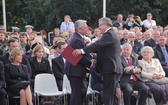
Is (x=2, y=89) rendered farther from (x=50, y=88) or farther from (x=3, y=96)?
(x=50, y=88)

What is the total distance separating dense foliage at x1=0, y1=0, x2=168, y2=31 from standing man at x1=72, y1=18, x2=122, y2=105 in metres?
13.8

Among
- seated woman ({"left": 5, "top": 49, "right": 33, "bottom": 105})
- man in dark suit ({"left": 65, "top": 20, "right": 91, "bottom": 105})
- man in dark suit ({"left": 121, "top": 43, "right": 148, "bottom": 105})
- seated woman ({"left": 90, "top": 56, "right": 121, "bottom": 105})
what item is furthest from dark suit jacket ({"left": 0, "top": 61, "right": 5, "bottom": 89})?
man in dark suit ({"left": 121, "top": 43, "right": 148, "bottom": 105})

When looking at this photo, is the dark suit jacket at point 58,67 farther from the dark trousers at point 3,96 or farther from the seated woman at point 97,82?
the dark trousers at point 3,96

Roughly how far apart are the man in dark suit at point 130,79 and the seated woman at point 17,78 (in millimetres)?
1937

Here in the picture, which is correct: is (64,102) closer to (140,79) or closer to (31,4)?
(140,79)

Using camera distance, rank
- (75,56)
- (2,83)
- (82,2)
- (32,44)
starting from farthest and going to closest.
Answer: (82,2) → (32,44) → (2,83) → (75,56)

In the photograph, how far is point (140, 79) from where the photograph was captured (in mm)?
7738

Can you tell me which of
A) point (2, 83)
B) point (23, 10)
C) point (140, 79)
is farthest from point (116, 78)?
point (23, 10)

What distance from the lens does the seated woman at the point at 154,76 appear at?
25.0ft

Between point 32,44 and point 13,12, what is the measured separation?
15206mm

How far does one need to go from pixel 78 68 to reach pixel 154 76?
6.60 feet

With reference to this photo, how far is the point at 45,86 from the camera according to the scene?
7.66m

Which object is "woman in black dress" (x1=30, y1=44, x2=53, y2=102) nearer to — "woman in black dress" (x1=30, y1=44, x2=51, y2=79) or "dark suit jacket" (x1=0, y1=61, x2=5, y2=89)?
"woman in black dress" (x1=30, y1=44, x2=51, y2=79)

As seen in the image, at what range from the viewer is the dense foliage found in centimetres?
2011
